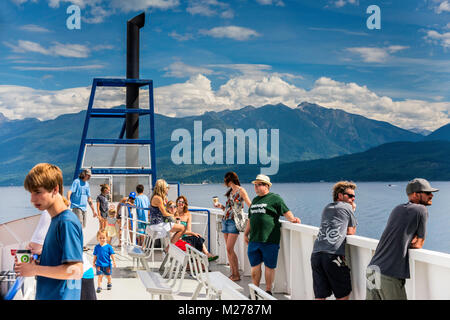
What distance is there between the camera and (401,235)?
16.1ft

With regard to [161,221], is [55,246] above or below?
above

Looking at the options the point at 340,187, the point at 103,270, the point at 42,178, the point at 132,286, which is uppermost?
the point at 42,178

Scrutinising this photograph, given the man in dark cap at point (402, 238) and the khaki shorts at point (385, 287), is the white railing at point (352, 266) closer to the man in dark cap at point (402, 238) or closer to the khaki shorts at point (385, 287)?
the man in dark cap at point (402, 238)

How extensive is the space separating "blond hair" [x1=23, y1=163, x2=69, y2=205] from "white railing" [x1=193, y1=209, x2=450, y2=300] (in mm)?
3227

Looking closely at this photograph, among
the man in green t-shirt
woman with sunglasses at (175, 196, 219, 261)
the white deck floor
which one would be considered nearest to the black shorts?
the man in green t-shirt

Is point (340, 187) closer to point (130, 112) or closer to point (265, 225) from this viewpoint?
point (265, 225)

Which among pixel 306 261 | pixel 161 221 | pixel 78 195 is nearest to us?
pixel 306 261

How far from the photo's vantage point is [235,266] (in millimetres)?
9648

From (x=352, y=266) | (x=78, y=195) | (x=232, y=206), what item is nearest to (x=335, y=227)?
(x=352, y=266)

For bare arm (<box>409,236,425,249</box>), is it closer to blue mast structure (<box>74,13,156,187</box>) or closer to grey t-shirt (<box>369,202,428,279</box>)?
grey t-shirt (<box>369,202,428,279</box>)

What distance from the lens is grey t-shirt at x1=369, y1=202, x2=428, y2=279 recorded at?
4.82 meters

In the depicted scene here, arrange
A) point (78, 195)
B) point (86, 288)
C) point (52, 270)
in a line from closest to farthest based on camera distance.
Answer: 1. point (52, 270)
2. point (86, 288)
3. point (78, 195)

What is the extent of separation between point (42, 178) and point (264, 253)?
502 cm

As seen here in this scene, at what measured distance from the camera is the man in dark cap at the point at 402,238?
4.84 metres
